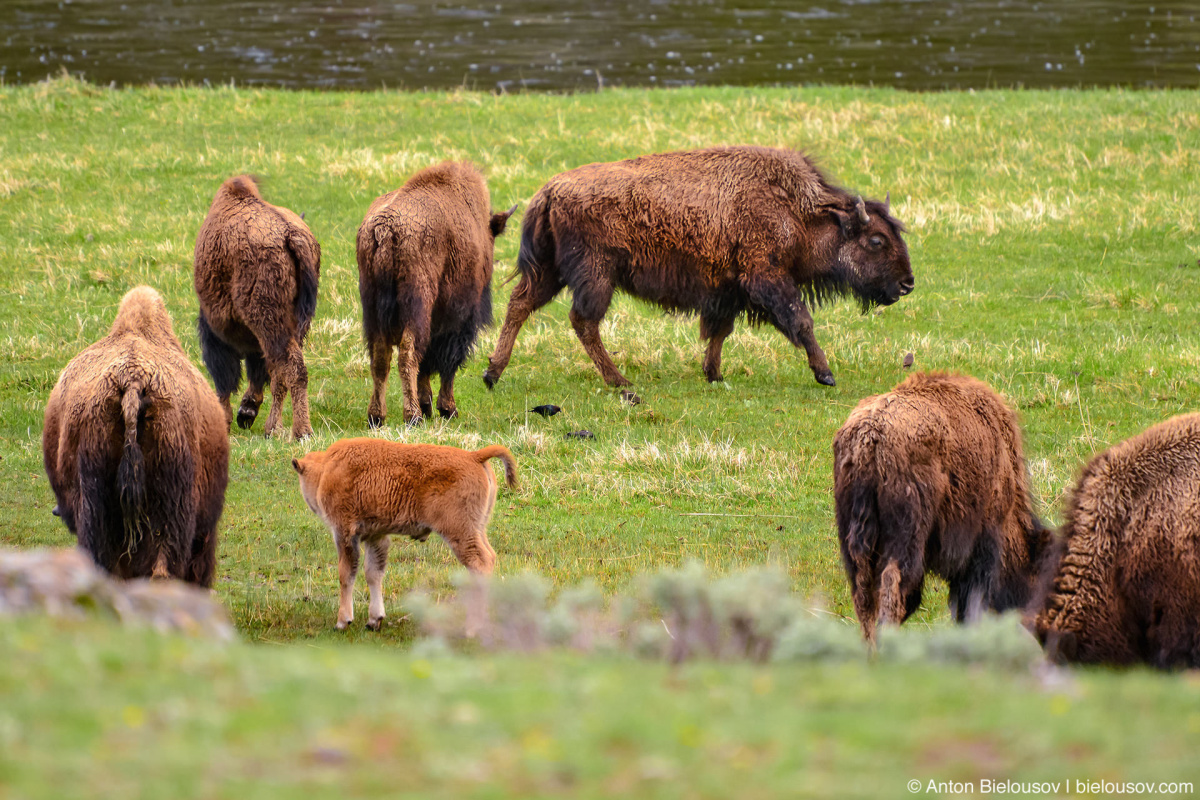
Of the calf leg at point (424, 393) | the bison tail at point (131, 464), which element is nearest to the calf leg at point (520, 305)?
the calf leg at point (424, 393)

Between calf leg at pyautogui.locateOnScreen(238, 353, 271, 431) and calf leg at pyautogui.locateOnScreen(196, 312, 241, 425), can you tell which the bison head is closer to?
Answer: calf leg at pyautogui.locateOnScreen(238, 353, 271, 431)

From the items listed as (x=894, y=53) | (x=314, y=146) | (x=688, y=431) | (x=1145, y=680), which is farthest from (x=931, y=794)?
(x=894, y=53)

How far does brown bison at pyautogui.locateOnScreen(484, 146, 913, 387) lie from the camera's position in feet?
44.1

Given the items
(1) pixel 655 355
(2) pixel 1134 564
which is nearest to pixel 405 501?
(2) pixel 1134 564

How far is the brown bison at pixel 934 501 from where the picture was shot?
6.68 meters

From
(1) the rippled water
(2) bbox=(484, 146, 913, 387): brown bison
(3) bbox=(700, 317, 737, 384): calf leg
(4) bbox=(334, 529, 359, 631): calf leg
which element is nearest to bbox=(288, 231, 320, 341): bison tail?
(2) bbox=(484, 146, 913, 387): brown bison

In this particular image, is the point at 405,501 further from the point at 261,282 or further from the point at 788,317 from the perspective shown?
the point at 788,317

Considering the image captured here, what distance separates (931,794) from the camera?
9.96ft

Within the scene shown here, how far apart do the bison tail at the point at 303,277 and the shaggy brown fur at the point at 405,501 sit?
348 cm

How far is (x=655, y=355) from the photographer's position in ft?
48.0

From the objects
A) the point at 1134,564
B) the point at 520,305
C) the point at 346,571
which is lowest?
the point at 346,571

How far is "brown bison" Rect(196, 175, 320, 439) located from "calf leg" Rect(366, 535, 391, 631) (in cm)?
328

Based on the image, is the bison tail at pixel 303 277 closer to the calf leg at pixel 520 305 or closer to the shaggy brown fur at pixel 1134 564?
the calf leg at pixel 520 305

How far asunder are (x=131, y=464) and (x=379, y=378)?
17.8ft
